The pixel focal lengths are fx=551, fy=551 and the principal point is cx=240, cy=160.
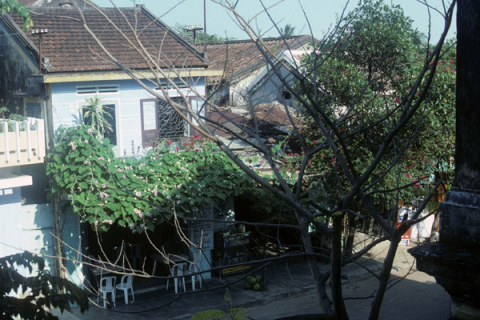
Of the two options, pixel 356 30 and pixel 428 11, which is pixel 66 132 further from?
pixel 428 11

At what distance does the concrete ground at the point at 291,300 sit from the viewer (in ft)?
41.5

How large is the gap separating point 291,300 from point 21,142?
750 cm

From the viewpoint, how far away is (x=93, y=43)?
15.0m

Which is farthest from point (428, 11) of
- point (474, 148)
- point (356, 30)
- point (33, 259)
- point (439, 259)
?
point (356, 30)

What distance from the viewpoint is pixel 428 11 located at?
3910mm

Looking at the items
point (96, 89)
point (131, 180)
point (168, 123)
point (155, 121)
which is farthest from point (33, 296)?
point (168, 123)

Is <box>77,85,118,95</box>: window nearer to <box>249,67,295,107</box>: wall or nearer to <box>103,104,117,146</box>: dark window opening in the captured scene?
<box>103,104,117,146</box>: dark window opening

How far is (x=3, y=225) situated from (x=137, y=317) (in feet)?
12.3

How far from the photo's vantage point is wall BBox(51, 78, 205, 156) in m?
13.6

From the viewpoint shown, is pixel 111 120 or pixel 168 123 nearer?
pixel 111 120

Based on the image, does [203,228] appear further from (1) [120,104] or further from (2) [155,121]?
(1) [120,104]

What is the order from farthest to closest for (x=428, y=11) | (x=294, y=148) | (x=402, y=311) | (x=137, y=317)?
1. (x=294, y=148)
2. (x=402, y=311)
3. (x=137, y=317)
4. (x=428, y=11)

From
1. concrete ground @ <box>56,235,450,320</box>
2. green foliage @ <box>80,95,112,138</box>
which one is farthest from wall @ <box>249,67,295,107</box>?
concrete ground @ <box>56,235,450,320</box>

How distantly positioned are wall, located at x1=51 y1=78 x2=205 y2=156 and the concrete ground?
3971mm
